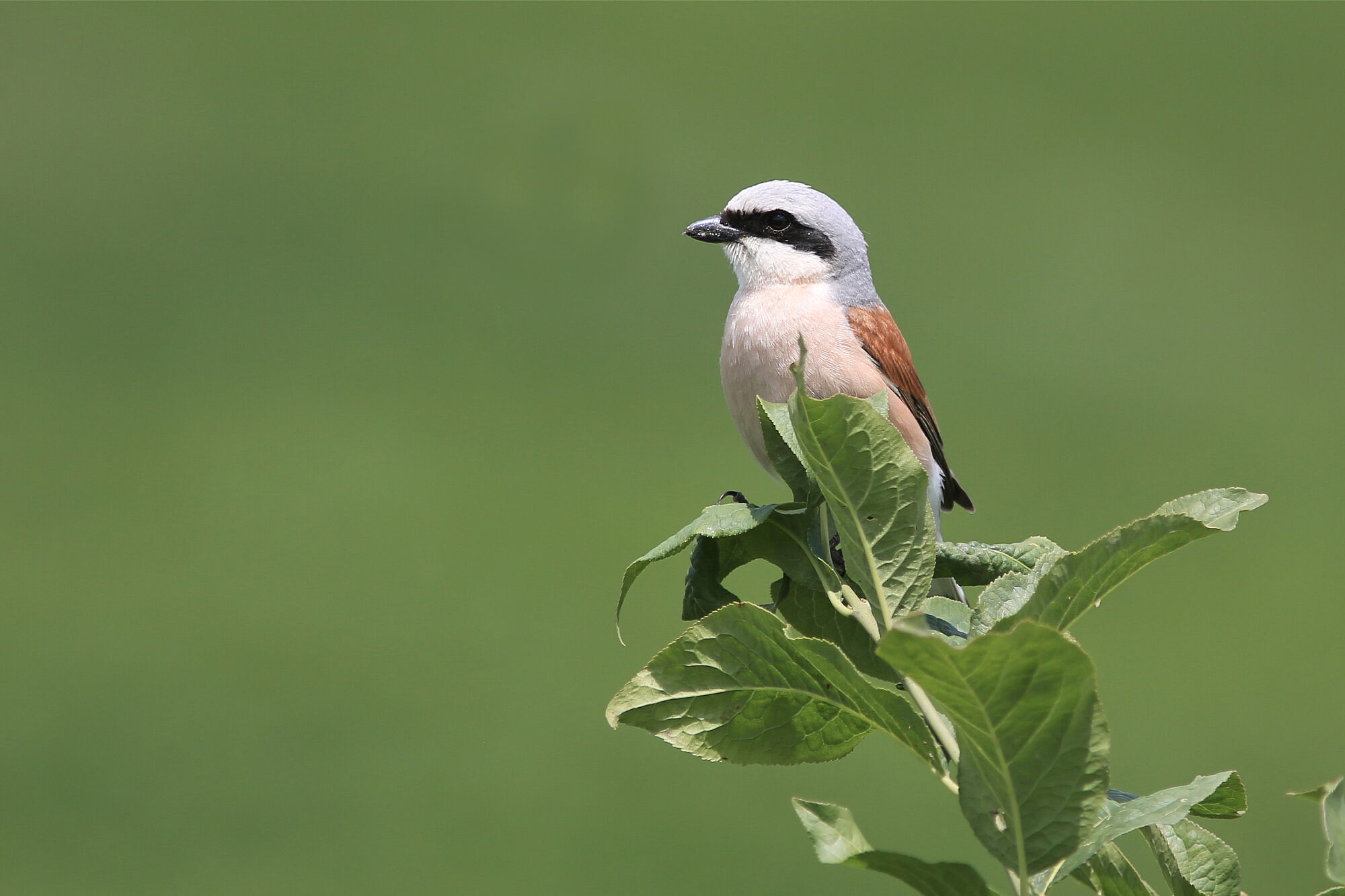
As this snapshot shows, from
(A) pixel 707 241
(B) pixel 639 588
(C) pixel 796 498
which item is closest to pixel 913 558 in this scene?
(C) pixel 796 498

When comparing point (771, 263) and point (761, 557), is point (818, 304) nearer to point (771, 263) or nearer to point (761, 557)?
point (771, 263)

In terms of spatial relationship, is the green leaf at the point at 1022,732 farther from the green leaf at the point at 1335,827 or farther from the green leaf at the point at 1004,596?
the green leaf at the point at 1335,827

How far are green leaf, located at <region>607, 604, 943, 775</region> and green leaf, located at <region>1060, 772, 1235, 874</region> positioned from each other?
148 mm

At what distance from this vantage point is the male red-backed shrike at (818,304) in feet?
9.45

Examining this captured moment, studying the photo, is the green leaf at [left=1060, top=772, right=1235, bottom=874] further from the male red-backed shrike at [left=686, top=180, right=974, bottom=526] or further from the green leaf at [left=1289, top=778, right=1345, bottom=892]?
the male red-backed shrike at [left=686, top=180, right=974, bottom=526]

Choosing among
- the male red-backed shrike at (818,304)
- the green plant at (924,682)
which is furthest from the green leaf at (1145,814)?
the male red-backed shrike at (818,304)

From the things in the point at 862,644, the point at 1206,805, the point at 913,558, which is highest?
the point at 913,558

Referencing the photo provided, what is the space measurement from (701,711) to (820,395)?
178 cm

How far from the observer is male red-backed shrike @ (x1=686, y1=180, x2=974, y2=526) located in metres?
2.88

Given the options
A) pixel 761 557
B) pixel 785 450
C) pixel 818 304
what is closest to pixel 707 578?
pixel 761 557

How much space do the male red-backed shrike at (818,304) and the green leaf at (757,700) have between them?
5.33 feet

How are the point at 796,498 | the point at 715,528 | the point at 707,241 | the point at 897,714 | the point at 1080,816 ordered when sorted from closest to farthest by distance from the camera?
the point at 1080,816 < the point at 897,714 < the point at 715,528 < the point at 796,498 < the point at 707,241

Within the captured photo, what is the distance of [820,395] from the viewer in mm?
2854

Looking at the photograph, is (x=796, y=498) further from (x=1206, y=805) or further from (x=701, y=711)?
(x=1206, y=805)
